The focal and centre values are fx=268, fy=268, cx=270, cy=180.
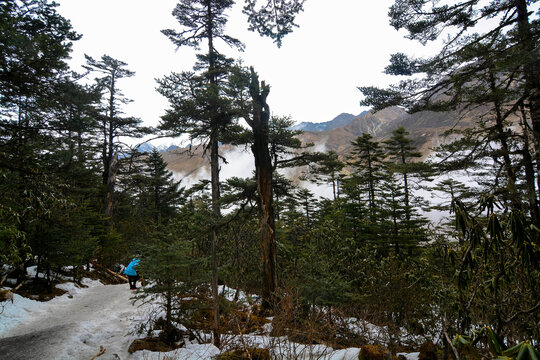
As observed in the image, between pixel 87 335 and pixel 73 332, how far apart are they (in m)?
0.28

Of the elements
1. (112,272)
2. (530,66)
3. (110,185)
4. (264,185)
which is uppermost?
(530,66)

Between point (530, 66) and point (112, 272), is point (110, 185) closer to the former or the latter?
point (112, 272)

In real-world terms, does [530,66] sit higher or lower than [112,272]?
higher

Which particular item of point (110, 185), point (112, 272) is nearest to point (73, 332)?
point (112, 272)

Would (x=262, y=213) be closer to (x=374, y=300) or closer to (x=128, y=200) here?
(x=374, y=300)

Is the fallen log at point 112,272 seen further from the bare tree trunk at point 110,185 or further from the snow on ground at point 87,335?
the snow on ground at point 87,335

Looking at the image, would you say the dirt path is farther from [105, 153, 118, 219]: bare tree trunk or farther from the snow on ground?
[105, 153, 118, 219]: bare tree trunk

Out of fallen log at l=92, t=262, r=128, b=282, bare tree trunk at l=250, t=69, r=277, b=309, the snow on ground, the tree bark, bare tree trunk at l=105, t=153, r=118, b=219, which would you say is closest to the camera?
the snow on ground

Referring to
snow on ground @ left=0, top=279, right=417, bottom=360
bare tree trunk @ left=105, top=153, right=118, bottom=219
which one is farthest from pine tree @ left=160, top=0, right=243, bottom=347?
bare tree trunk @ left=105, top=153, right=118, bottom=219

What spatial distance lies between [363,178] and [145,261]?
19.8 metres

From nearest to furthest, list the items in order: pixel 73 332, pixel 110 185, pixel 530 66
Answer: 1. pixel 73 332
2. pixel 530 66
3. pixel 110 185

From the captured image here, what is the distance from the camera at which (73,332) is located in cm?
543

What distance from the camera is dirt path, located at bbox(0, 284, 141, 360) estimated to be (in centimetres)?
467

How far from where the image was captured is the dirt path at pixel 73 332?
467 cm
